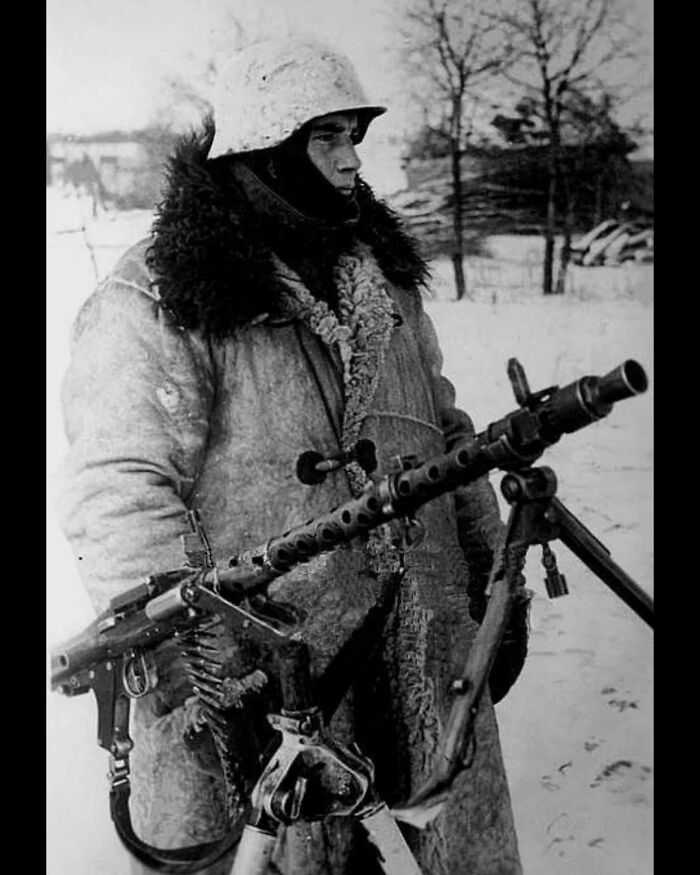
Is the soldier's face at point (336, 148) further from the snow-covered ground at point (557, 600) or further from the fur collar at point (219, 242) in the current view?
the snow-covered ground at point (557, 600)

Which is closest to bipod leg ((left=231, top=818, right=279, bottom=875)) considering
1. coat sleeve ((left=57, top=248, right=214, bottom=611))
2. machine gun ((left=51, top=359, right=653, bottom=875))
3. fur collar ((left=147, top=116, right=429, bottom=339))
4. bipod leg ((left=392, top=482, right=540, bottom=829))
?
machine gun ((left=51, top=359, right=653, bottom=875))

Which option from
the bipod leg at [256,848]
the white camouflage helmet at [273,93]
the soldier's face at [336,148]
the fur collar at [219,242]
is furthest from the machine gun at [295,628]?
the white camouflage helmet at [273,93]

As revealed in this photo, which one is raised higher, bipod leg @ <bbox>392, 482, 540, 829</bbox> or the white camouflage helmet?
the white camouflage helmet

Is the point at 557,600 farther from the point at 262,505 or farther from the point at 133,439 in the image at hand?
the point at 133,439

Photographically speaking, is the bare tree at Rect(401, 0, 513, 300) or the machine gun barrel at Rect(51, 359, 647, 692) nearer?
the machine gun barrel at Rect(51, 359, 647, 692)

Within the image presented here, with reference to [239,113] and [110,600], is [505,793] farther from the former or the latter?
[239,113]

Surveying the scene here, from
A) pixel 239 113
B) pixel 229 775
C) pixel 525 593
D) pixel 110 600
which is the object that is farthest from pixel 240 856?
pixel 239 113

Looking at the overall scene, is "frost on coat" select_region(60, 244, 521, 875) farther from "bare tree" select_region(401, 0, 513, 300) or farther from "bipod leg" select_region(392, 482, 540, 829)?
"bare tree" select_region(401, 0, 513, 300)

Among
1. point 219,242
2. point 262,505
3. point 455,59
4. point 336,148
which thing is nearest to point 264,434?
point 262,505
